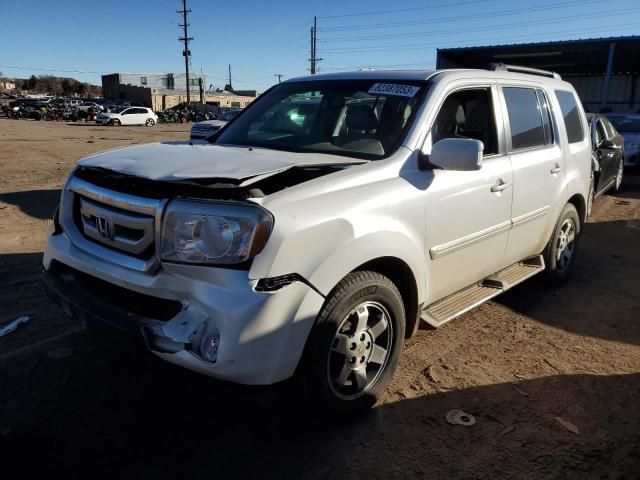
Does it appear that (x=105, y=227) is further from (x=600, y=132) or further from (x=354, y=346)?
(x=600, y=132)

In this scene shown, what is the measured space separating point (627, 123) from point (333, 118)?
1279cm

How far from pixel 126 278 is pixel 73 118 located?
167 ft

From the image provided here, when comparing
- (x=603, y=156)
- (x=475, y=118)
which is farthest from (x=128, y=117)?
(x=475, y=118)

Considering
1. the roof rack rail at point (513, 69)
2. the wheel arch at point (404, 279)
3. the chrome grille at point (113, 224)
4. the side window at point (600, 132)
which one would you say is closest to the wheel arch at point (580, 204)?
the roof rack rail at point (513, 69)

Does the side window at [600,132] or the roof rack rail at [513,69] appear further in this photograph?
the side window at [600,132]

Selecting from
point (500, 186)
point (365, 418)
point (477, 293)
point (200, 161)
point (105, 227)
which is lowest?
point (365, 418)

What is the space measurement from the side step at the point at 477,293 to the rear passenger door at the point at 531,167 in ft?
0.39

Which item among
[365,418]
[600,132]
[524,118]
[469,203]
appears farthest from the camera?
[600,132]

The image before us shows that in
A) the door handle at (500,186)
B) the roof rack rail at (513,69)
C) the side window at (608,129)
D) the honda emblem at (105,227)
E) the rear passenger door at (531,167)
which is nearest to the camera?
the honda emblem at (105,227)

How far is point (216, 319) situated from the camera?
2258mm

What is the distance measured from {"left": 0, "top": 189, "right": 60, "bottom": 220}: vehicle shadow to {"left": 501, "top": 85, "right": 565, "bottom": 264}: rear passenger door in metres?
6.20

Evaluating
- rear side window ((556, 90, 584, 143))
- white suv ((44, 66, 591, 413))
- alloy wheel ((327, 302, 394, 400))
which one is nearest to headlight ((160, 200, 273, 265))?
white suv ((44, 66, 591, 413))

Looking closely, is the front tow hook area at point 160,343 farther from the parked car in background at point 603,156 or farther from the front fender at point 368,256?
the parked car in background at point 603,156

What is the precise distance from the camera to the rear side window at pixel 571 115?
16.3ft
